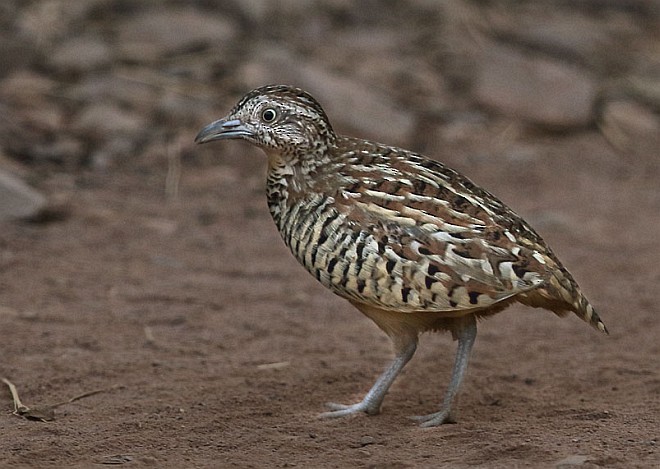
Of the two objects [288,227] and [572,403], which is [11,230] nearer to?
[288,227]

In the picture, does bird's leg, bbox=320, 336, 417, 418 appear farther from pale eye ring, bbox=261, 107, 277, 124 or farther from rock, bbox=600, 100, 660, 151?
rock, bbox=600, 100, 660, 151

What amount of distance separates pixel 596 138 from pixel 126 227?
540 centimetres

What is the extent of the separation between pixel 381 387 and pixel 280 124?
1414 mm

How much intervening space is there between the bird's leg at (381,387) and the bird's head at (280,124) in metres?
1.08

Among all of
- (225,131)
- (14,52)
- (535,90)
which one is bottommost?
(225,131)

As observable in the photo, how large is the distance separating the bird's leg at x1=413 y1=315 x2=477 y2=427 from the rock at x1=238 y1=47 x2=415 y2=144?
5.77 metres

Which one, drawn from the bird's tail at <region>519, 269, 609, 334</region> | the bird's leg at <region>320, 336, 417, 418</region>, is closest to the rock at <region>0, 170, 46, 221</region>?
the bird's leg at <region>320, 336, 417, 418</region>

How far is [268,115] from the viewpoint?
577cm

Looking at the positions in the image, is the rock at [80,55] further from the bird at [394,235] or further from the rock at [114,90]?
the bird at [394,235]

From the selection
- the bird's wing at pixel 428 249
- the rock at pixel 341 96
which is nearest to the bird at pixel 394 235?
the bird's wing at pixel 428 249

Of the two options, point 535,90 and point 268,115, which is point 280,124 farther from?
point 535,90

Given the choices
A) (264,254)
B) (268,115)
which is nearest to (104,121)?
(264,254)

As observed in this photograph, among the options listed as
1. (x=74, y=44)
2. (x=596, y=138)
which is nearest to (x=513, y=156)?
(x=596, y=138)

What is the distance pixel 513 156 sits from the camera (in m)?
11.6
